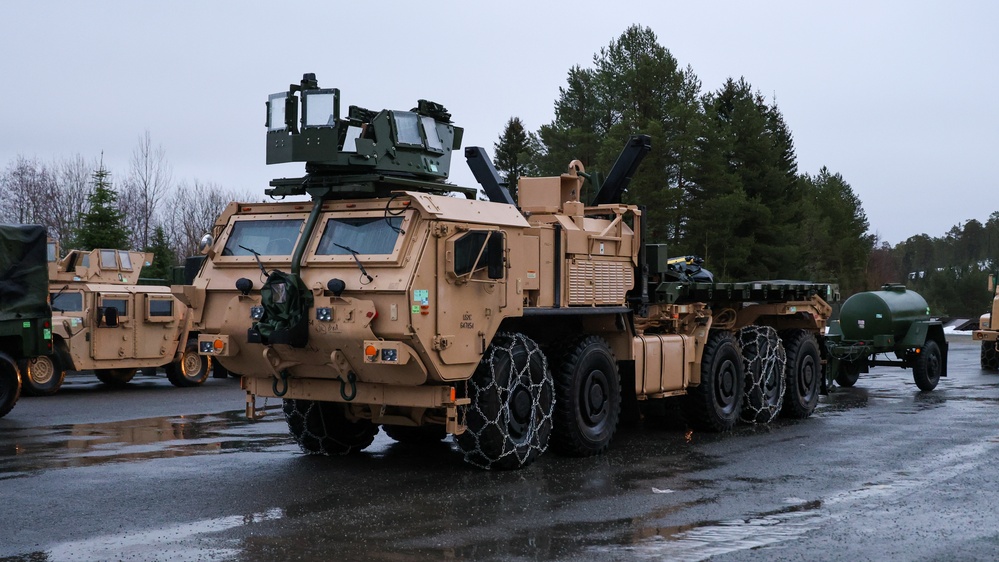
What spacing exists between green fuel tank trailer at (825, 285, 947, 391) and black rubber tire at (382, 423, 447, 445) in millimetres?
9971

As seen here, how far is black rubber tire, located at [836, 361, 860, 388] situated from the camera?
22.1 metres

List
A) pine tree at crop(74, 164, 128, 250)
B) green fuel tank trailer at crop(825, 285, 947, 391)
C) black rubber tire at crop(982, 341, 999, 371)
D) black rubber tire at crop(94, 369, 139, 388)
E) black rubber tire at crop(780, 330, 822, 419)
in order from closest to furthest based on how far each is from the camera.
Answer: black rubber tire at crop(780, 330, 822, 419) < green fuel tank trailer at crop(825, 285, 947, 391) < black rubber tire at crop(94, 369, 139, 388) < black rubber tire at crop(982, 341, 999, 371) < pine tree at crop(74, 164, 128, 250)

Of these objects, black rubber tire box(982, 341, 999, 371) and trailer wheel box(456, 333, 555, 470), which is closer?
trailer wheel box(456, 333, 555, 470)

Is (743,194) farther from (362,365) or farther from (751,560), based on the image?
(751,560)

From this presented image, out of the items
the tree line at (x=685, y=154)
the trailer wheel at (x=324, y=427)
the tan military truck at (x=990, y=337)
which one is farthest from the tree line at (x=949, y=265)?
the trailer wheel at (x=324, y=427)

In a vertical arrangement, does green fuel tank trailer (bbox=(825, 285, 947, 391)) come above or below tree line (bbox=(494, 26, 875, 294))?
below

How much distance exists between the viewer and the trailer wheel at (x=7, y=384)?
16859 mm

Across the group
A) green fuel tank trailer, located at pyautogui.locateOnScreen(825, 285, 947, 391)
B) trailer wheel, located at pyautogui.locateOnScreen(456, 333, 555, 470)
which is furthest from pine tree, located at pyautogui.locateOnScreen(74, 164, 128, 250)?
trailer wheel, located at pyautogui.locateOnScreen(456, 333, 555, 470)

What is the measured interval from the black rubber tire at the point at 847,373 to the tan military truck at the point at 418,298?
371 inches

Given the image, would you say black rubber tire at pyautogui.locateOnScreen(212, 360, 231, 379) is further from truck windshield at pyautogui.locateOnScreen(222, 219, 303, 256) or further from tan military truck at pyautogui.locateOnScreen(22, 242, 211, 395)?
truck windshield at pyautogui.locateOnScreen(222, 219, 303, 256)

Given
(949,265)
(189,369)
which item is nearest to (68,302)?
(189,369)

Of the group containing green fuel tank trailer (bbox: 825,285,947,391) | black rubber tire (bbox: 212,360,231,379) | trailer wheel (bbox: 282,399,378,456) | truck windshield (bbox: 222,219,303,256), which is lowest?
black rubber tire (bbox: 212,360,231,379)

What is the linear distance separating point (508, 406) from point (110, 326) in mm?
13302

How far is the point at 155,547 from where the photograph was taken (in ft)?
25.5
